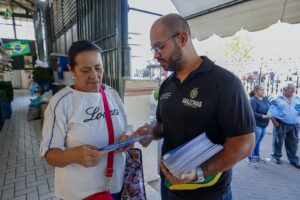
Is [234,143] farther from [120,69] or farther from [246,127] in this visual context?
[120,69]

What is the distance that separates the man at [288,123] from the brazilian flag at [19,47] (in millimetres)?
16981

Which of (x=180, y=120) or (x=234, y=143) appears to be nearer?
(x=234, y=143)

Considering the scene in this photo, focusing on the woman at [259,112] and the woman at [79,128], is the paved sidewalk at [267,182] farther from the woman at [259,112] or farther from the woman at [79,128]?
the woman at [79,128]

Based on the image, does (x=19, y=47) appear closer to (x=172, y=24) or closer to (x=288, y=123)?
(x=288, y=123)

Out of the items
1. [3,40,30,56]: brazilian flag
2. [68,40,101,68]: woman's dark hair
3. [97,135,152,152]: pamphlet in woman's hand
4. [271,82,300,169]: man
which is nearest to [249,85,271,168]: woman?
[271,82,300,169]: man

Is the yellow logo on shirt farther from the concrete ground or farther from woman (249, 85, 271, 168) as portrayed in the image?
woman (249, 85, 271, 168)

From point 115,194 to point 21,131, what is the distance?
4.96 m

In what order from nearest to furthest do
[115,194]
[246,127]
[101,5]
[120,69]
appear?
[246,127] → [115,194] → [120,69] → [101,5]

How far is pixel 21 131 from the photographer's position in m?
5.21

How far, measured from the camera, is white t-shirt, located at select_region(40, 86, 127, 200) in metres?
1.05

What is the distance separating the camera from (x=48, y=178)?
9.93 feet

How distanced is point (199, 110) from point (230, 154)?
0.23m

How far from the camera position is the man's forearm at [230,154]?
0.88m

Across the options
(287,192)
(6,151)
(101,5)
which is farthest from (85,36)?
(287,192)
